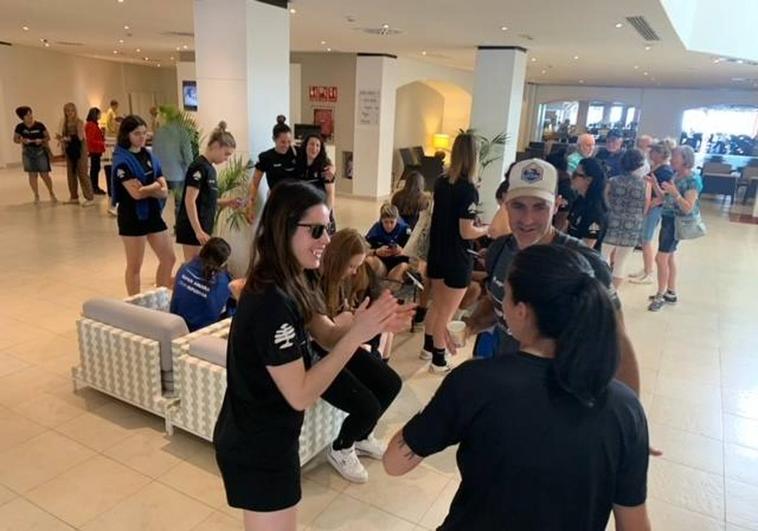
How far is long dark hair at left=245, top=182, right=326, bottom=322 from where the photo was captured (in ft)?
4.82

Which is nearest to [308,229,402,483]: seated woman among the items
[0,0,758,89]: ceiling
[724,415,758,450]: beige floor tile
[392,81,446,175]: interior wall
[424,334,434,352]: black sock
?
[424,334,434,352]: black sock

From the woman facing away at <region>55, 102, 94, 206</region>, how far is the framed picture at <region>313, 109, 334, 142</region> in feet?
15.3

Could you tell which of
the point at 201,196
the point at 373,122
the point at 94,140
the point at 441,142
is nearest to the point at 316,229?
the point at 201,196

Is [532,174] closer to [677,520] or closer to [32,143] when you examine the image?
[677,520]

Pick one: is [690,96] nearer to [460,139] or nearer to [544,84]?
[544,84]

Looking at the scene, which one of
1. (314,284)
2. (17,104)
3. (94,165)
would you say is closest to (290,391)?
(314,284)

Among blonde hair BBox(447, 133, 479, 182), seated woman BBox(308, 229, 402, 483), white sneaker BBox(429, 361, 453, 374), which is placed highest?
blonde hair BBox(447, 133, 479, 182)

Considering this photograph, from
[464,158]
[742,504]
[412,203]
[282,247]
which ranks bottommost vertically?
[742,504]

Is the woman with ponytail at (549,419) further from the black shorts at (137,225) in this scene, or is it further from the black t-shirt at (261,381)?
the black shorts at (137,225)

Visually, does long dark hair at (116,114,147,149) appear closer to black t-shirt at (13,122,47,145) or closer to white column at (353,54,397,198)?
black t-shirt at (13,122,47,145)

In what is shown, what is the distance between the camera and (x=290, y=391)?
1.44 m

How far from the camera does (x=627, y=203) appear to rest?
16.9 feet

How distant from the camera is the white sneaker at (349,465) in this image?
9.20ft

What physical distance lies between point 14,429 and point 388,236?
9.28ft
